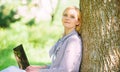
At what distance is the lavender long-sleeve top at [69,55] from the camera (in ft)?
11.5

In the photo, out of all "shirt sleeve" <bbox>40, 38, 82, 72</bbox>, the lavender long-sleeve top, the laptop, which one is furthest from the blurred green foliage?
"shirt sleeve" <bbox>40, 38, 82, 72</bbox>

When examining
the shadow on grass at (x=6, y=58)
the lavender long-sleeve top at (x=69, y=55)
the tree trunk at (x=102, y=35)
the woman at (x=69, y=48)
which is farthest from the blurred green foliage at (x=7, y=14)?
the tree trunk at (x=102, y=35)

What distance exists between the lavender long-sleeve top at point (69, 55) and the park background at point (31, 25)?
391 centimetres

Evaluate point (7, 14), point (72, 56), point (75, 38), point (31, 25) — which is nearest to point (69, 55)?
point (72, 56)

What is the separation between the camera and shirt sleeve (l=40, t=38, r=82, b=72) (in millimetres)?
3508

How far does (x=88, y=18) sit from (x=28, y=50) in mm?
4505

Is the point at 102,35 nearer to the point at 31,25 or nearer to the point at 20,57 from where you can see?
the point at 20,57

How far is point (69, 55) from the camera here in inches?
138

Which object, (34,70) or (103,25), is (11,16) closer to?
(34,70)

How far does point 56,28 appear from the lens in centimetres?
878

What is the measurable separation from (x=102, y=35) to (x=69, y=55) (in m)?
0.37

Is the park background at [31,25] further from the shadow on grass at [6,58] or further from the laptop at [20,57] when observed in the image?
the laptop at [20,57]

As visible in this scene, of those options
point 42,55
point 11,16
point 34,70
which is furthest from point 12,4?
point 34,70

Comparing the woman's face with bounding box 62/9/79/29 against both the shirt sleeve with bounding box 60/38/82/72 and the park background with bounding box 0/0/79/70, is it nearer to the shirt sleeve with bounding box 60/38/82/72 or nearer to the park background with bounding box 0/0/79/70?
the shirt sleeve with bounding box 60/38/82/72
